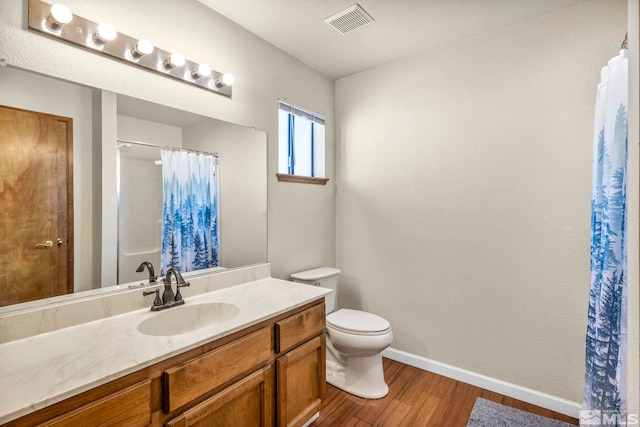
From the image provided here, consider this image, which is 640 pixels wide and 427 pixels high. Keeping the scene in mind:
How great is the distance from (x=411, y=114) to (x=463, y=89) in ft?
1.32

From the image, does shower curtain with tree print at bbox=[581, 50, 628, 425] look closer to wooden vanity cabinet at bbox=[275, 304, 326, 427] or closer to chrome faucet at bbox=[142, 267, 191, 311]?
wooden vanity cabinet at bbox=[275, 304, 326, 427]

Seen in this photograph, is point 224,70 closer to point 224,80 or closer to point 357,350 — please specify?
point 224,80

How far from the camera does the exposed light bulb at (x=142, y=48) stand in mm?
1487

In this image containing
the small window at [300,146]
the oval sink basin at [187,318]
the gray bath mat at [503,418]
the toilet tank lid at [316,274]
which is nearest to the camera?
the oval sink basin at [187,318]

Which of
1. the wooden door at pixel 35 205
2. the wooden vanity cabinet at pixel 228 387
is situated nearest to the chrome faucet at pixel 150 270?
the wooden door at pixel 35 205

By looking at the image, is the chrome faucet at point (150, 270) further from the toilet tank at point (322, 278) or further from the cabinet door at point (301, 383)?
the toilet tank at point (322, 278)

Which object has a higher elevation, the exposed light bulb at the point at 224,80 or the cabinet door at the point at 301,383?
the exposed light bulb at the point at 224,80

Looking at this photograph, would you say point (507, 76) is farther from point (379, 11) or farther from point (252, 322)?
point (252, 322)

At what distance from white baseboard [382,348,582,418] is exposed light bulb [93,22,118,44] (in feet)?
9.17

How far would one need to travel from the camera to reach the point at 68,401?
84 cm

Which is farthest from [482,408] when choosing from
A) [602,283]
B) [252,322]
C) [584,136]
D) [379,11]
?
[379,11]

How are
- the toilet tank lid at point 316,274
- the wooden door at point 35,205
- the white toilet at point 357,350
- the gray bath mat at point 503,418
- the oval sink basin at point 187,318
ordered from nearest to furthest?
the wooden door at point 35,205
the oval sink basin at point 187,318
the gray bath mat at point 503,418
the white toilet at point 357,350
the toilet tank lid at point 316,274

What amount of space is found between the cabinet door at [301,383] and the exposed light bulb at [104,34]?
1673 millimetres

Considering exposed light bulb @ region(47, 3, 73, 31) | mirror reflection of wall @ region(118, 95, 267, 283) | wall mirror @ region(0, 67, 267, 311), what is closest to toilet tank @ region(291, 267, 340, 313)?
mirror reflection of wall @ region(118, 95, 267, 283)
